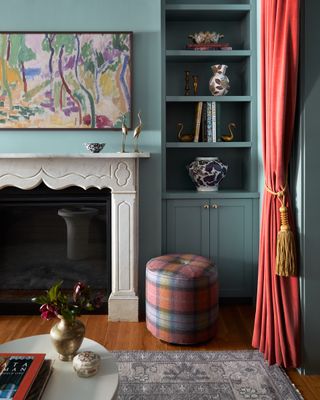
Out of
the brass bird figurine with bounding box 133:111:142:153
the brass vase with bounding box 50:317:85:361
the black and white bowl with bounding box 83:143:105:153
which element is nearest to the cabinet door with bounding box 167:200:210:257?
the brass bird figurine with bounding box 133:111:142:153

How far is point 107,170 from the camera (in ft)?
10.0

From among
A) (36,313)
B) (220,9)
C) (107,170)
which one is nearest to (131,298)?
(36,313)

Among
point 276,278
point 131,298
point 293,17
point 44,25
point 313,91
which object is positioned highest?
point 44,25

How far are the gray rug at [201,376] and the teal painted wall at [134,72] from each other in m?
0.87

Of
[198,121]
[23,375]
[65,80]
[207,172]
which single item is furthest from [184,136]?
[23,375]

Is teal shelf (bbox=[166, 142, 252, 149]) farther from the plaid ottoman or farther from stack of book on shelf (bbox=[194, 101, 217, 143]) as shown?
the plaid ottoman

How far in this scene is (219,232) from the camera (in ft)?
10.9

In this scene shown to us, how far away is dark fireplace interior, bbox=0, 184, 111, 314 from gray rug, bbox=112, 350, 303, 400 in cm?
87

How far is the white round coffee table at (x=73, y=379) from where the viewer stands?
1.47 meters

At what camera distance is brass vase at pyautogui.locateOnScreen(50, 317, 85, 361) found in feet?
5.55

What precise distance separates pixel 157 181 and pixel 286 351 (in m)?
1.51

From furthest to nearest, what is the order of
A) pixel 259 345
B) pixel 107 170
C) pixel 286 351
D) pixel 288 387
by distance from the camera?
pixel 107 170, pixel 259 345, pixel 286 351, pixel 288 387

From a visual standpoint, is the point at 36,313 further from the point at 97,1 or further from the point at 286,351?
the point at 97,1

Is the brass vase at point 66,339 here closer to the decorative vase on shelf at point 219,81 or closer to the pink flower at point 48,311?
the pink flower at point 48,311
